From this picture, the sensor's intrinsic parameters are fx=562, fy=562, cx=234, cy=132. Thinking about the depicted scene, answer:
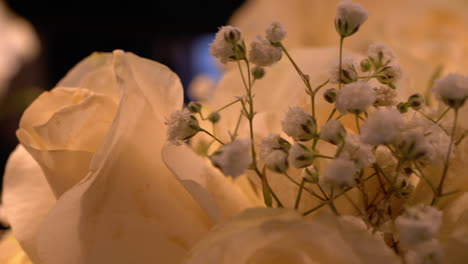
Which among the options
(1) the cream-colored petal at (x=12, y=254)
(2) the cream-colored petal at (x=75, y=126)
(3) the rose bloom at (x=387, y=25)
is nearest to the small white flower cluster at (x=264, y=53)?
(2) the cream-colored petal at (x=75, y=126)

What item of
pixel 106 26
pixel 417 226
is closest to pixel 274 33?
pixel 417 226

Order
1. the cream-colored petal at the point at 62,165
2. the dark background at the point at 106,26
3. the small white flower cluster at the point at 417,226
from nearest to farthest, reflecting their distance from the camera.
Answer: the small white flower cluster at the point at 417,226, the cream-colored petal at the point at 62,165, the dark background at the point at 106,26

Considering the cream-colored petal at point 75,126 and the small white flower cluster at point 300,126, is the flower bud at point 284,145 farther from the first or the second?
the cream-colored petal at point 75,126

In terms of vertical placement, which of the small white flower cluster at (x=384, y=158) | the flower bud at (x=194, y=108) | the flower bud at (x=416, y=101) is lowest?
the small white flower cluster at (x=384, y=158)

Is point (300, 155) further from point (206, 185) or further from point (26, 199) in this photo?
point (26, 199)

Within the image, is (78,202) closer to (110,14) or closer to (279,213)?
(279,213)

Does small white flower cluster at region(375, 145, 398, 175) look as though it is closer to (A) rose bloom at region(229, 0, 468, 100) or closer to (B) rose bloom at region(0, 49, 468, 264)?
(B) rose bloom at region(0, 49, 468, 264)
